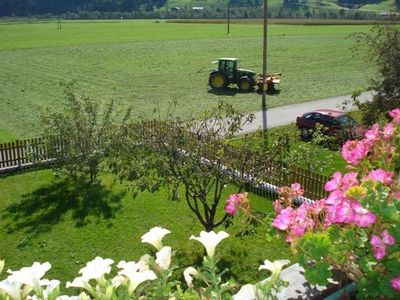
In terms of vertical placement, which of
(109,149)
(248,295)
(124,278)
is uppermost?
(124,278)

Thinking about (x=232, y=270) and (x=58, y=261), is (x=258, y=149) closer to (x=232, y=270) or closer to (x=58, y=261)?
(x=232, y=270)

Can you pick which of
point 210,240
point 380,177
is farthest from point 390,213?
point 210,240

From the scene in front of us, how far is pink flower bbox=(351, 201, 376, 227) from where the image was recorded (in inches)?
109

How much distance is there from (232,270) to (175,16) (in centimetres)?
15080

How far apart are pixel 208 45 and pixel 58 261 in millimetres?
49844

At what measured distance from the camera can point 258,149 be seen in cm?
1013

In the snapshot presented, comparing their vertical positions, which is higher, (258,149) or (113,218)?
(258,149)

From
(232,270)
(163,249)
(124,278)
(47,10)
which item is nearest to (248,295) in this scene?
(163,249)

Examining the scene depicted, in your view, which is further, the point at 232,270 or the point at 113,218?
the point at 113,218

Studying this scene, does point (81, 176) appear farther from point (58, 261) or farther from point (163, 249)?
point (163, 249)

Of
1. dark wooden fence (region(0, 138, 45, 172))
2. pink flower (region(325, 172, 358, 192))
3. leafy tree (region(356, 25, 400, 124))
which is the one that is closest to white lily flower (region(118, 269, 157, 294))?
pink flower (region(325, 172, 358, 192))

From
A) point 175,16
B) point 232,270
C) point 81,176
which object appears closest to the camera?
point 232,270

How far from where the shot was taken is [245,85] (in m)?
28.5

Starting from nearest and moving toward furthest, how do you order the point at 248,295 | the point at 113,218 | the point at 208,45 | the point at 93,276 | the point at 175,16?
the point at 93,276, the point at 248,295, the point at 113,218, the point at 208,45, the point at 175,16
